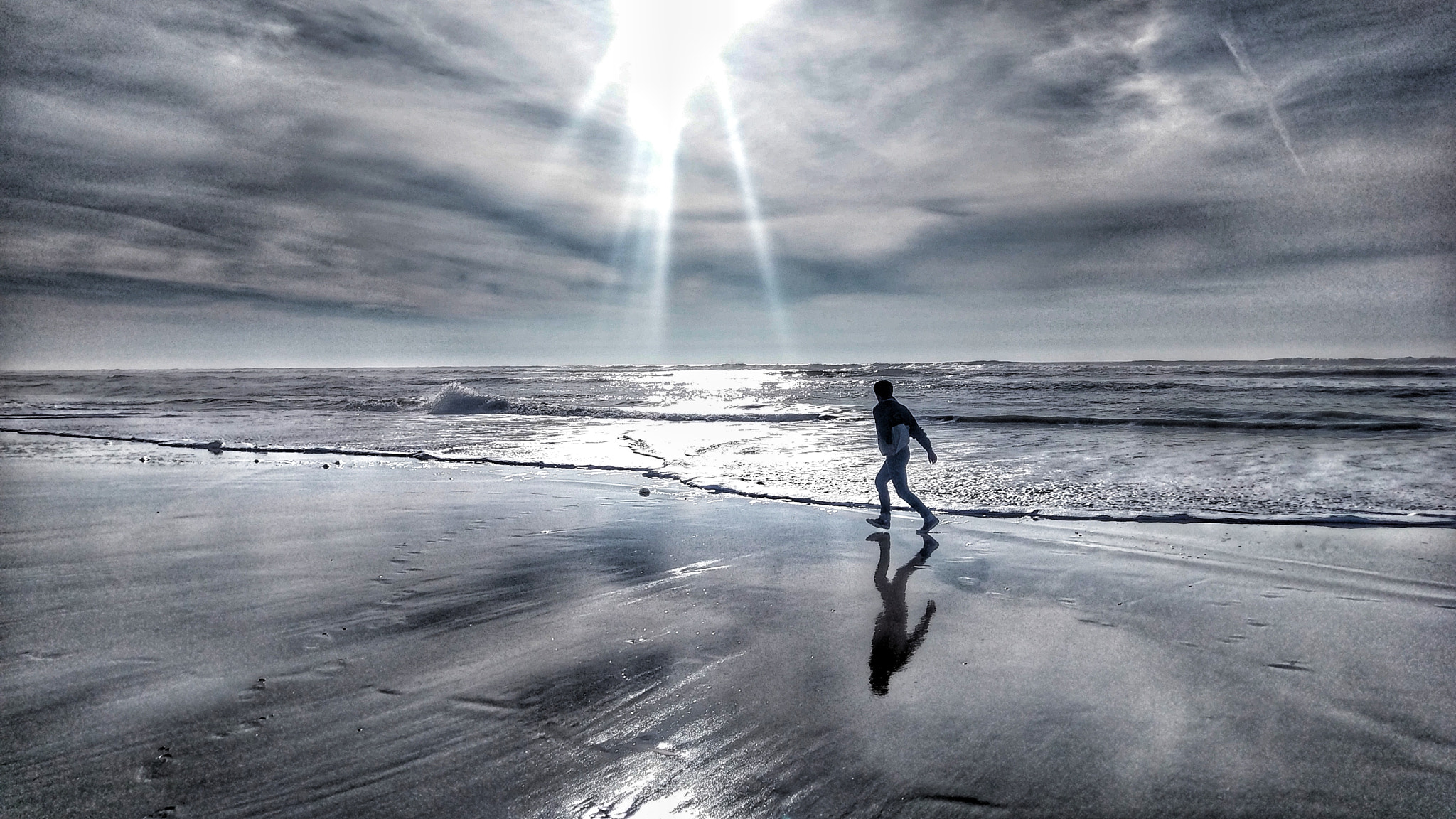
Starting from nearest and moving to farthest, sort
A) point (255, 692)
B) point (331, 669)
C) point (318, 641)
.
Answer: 1. point (255, 692)
2. point (331, 669)
3. point (318, 641)

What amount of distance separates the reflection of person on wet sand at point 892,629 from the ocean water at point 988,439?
3.52 m

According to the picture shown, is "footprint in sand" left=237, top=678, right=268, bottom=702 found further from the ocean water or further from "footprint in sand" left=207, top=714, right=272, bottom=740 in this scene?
the ocean water

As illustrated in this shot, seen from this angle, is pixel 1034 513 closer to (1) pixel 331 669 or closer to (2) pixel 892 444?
(2) pixel 892 444

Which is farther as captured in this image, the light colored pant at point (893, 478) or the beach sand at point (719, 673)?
the light colored pant at point (893, 478)

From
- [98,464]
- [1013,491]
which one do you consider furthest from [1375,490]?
[98,464]

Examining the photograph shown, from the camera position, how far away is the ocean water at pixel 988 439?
10.5 meters

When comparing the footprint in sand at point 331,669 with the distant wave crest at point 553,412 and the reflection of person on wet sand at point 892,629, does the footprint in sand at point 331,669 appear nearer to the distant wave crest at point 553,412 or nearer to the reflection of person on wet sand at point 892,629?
the reflection of person on wet sand at point 892,629

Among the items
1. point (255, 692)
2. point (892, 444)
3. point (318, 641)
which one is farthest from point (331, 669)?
point (892, 444)

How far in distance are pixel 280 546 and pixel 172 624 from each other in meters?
2.52

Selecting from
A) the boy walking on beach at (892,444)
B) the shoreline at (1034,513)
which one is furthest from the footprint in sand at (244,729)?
the shoreline at (1034,513)

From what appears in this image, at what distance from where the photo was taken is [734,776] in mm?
3238

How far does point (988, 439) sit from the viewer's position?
61.2ft

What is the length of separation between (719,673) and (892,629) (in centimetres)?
148

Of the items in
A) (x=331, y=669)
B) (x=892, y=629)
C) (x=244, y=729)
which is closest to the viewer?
(x=244, y=729)
